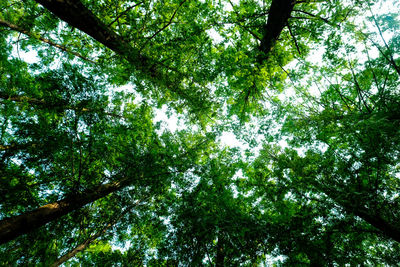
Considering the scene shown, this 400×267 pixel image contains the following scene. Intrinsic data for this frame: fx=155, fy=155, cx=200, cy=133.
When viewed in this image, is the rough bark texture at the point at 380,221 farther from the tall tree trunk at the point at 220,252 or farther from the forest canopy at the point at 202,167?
the tall tree trunk at the point at 220,252

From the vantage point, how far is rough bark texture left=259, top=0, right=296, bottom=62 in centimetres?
511

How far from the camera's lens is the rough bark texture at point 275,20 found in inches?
201

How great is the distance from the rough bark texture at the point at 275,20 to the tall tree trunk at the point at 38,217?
806 cm

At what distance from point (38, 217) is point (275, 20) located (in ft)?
30.6

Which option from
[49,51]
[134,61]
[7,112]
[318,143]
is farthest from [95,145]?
[318,143]

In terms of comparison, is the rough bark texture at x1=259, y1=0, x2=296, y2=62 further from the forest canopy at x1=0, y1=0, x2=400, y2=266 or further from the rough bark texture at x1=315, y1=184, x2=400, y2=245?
the rough bark texture at x1=315, y1=184, x2=400, y2=245

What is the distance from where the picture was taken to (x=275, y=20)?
218 inches

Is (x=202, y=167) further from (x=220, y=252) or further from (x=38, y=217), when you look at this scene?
(x=38, y=217)

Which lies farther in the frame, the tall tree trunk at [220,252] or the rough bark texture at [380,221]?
the rough bark texture at [380,221]

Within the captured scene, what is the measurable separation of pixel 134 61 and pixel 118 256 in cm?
634

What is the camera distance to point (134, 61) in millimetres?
5125

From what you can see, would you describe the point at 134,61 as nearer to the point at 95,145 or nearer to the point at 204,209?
the point at 95,145

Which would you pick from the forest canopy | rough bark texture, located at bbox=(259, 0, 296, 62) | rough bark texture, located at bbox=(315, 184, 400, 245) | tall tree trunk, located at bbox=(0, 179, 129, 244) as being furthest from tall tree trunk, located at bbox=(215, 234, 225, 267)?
rough bark texture, located at bbox=(259, 0, 296, 62)

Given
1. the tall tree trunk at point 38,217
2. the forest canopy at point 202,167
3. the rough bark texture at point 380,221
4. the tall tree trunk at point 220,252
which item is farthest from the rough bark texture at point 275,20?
the tall tree trunk at point 38,217
